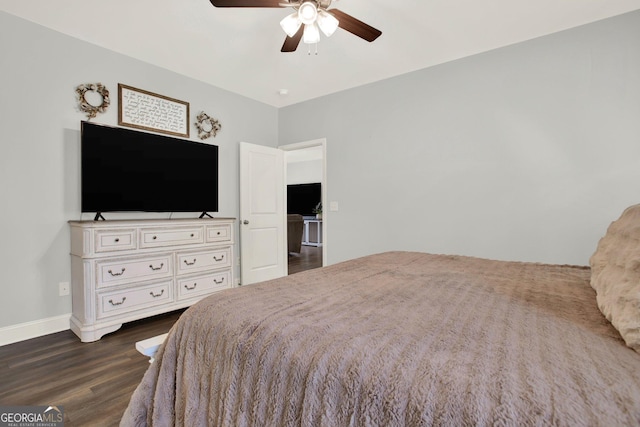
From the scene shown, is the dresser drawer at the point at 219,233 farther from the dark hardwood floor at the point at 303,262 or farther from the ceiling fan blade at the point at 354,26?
the ceiling fan blade at the point at 354,26

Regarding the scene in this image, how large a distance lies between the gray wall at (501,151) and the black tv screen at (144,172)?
171 centimetres

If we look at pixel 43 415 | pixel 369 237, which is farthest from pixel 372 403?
pixel 369 237

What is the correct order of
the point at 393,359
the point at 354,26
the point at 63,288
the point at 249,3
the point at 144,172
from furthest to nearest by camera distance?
the point at 144,172 < the point at 63,288 < the point at 354,26 < the point at 249,3 < the point at 393,359

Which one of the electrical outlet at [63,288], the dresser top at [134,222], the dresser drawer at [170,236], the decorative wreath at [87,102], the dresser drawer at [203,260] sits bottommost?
the electrical outlet at [63,288]

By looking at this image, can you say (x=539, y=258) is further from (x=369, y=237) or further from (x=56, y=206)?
(x=56, y=206)

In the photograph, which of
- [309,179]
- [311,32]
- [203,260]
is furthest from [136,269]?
[309,179]

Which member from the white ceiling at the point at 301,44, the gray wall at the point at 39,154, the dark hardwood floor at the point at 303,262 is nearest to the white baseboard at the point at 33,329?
the gray wall at the point at 39,154

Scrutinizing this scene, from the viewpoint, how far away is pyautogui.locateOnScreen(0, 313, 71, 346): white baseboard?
2.40 metres

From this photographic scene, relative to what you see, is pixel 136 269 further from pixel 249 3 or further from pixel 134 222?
pixel 249 3

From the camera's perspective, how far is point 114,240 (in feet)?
8.43

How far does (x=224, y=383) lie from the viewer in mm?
869

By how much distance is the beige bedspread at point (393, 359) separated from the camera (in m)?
0.54

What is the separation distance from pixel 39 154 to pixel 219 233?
5.52ft

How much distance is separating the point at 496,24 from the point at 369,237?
240cm
